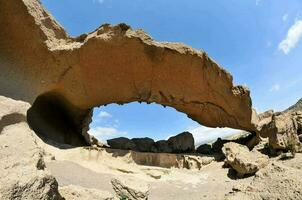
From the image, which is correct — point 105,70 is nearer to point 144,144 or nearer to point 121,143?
point 121,143

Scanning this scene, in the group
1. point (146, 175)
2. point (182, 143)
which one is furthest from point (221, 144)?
point (146, 175)

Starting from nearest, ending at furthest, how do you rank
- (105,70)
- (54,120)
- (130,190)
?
1. (130,190)
2. (105,70)
3. (54,120)

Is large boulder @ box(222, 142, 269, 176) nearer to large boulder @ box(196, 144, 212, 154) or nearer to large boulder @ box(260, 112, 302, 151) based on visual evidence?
large boulder @ box(260, 112, 302, 151)

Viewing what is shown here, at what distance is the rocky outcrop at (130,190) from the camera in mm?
4684

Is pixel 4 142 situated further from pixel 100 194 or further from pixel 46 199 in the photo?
pixel 100 194

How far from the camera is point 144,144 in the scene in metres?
14.6

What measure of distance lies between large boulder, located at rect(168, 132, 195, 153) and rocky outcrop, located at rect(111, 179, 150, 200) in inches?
367

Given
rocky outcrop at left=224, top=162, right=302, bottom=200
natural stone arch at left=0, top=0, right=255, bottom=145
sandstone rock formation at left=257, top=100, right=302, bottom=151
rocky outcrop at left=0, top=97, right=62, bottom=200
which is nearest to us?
rocky outcrop at left=0, top=97, right=62, bottom=200

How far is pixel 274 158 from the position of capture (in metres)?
11.1

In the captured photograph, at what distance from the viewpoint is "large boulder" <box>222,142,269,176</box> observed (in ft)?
33.1

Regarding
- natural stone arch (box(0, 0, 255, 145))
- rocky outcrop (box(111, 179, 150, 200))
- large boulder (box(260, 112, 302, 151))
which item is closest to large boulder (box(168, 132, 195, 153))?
natural stone arch (box(0, 0, 255, 145))

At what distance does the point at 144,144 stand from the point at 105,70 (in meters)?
4.01

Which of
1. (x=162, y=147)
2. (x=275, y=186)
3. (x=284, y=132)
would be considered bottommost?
(x=275, y=186)

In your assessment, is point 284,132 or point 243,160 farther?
point 284,132
